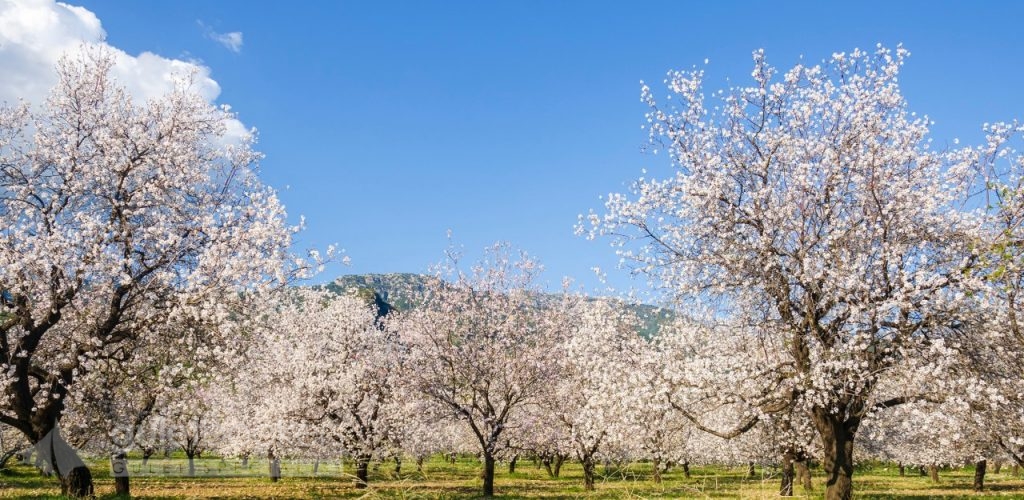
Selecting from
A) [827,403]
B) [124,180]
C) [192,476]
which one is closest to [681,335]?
[827,403]

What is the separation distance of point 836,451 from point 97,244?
71.0ft

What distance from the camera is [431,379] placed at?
113ft

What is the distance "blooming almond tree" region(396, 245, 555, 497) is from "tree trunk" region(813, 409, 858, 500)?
1659cm

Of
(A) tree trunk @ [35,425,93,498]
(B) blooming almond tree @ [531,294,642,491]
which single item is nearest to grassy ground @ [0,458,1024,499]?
(A) tree trunk @ [35,425,93,498]

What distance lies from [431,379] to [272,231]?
1521 cm

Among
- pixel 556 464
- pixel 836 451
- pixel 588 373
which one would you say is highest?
pixel 588 373

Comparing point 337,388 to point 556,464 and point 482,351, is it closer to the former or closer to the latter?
point 482,351

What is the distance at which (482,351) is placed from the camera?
1385 inches

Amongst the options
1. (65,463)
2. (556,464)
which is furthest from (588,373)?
(556,464)

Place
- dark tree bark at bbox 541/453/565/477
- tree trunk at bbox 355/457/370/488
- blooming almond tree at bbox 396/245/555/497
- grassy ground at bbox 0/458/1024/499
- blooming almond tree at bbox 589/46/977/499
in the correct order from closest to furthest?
tree trunk at bbox 355/457/370/488 → grassy ground at bbox 0/458/1024/499 → blooming almond tree at bbox 589/46/977/499 → blooming almond tree at bbox 396/245/555/497 → dark tree bark at bbox 541/453/565/477

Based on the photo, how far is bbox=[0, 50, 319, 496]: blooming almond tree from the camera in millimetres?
19312

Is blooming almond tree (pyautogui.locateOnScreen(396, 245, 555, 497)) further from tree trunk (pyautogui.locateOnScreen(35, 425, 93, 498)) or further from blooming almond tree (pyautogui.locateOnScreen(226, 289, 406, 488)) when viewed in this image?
tree trunk (pyautogui.locateOnScreen(35, 425, 93, 498))

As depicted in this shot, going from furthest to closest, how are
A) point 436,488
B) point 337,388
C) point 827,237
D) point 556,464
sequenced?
point 556,464 < point 337,388 < point 436,488 < point 827,237

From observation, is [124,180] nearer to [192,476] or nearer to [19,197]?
[19,197]
